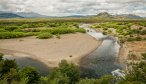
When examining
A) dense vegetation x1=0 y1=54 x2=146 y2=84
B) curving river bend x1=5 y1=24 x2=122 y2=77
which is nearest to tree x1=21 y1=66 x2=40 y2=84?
dense vegetation x1=0 y1=54 x2=146 y2=84

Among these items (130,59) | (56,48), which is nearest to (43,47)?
(56,48)

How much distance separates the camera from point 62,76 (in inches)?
1030

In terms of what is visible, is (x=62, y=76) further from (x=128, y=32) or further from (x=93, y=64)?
(x=128, y=32)

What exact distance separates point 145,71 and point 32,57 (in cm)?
2716

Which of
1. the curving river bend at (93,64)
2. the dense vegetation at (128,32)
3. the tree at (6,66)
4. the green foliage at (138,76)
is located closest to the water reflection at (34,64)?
the curving river bend at (93,64)

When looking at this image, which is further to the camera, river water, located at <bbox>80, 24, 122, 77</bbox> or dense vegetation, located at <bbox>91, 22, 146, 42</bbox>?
dense vegetation, located at <bbox>91, 22, 146, 42</bbox>

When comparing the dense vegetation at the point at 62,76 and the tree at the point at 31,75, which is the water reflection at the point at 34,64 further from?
the tree at the point at 31,75

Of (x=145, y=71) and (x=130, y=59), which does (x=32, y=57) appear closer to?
(x=130, y=59)

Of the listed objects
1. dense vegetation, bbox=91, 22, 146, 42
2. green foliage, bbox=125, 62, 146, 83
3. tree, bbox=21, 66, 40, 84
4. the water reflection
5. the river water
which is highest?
green foliage, bbox=125, 62, 146, 83

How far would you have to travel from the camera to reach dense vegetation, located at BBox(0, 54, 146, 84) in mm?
22508

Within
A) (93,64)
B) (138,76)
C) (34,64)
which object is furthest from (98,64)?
(138,76)

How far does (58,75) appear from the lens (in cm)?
2605

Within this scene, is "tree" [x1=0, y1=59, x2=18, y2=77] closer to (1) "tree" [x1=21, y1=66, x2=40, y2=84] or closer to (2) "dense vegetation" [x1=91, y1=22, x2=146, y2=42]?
(1) "tree" [x1=21, y1=66, x2=40, y2=84]

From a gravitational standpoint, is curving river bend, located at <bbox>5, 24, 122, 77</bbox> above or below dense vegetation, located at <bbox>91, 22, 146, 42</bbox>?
above
